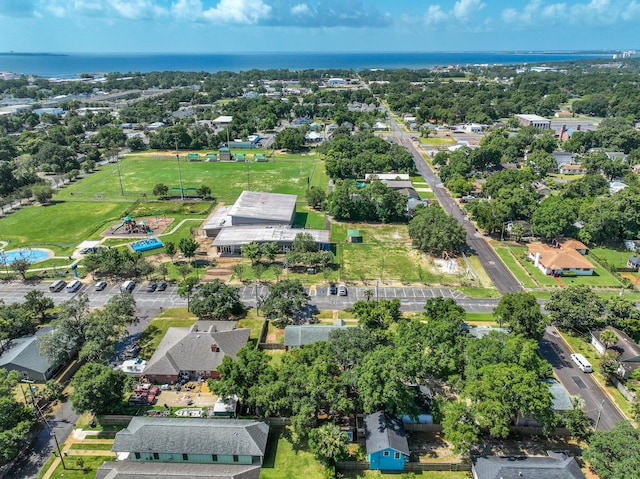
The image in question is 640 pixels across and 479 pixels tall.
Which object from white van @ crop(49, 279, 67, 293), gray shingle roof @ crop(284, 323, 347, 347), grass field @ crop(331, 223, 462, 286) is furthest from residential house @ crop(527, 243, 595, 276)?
white van @ crop(49, 279, 67, 293)

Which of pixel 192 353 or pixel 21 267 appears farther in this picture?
pixel 21 267

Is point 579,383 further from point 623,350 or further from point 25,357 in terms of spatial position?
point 25,357

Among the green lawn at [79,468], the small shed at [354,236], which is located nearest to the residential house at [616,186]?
the small shed at [354,236]

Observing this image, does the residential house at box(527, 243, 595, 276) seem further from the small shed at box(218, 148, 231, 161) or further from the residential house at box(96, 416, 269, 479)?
the small shed at box(218, 148, 231, 161)

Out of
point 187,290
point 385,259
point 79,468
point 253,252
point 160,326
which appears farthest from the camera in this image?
point 385,259

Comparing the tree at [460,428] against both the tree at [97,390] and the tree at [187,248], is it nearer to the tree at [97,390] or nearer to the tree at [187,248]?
the tree at [97,390]

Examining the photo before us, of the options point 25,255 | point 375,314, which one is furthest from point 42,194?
point 375,314
